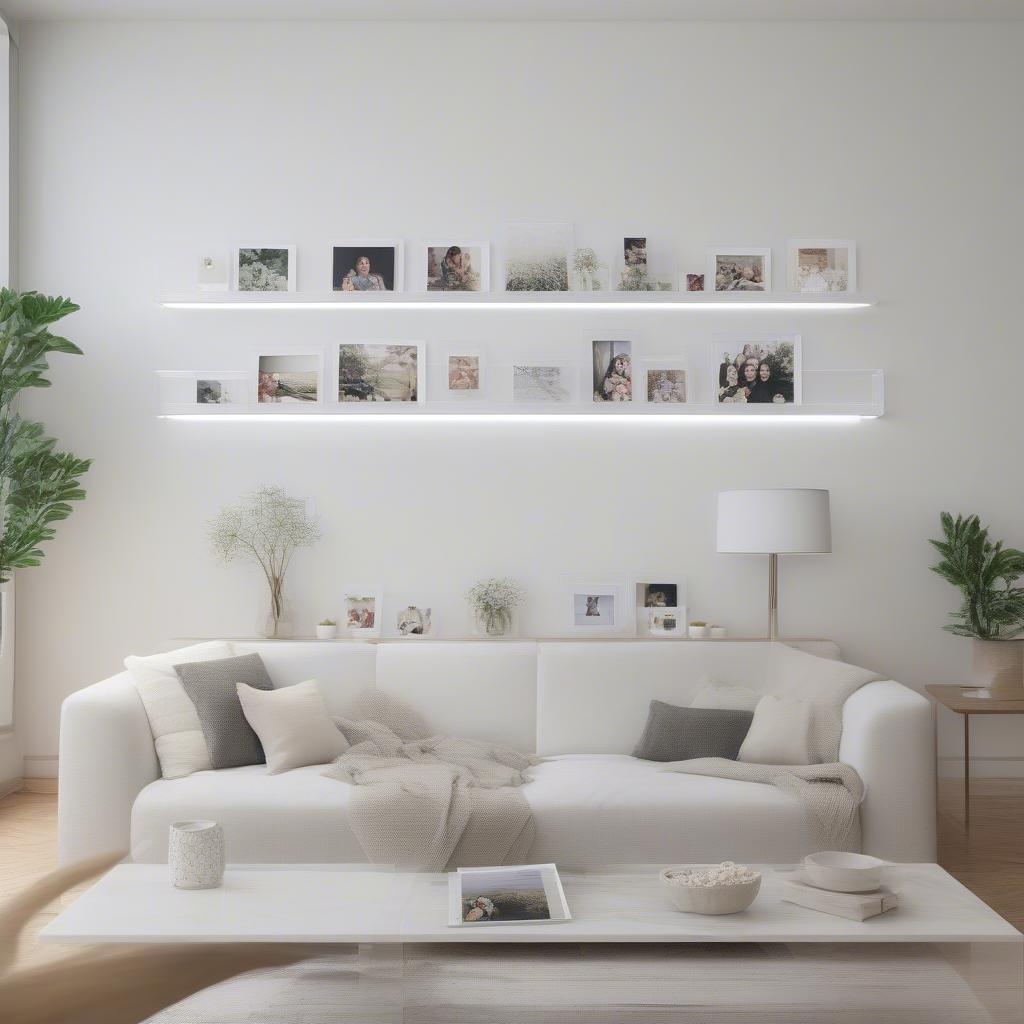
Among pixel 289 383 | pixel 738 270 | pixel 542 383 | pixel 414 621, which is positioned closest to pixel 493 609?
pixel 414 621

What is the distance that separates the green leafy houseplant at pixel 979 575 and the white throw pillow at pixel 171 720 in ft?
10.2

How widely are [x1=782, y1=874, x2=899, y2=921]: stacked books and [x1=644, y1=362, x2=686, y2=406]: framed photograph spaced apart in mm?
2595

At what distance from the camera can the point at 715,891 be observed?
2.11 metres

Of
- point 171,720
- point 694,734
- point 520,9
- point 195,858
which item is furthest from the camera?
point 520,9

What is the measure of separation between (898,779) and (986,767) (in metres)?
1.59

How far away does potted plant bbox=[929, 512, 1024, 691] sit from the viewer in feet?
13.4

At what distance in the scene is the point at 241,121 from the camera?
14.8ft

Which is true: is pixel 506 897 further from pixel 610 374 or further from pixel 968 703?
pixel 610 374

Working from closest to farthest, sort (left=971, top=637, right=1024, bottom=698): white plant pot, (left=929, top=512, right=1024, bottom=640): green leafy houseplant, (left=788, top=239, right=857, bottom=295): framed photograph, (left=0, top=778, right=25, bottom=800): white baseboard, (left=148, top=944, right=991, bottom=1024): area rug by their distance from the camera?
(left=148, top=944, right=991, bottom=1024): area rug < (left=971, top=637, right=1024, bottom=698): white plant pot < (left=929, top=512, right=1024, bottom=640): green leafy houseplant < (left=0, top=778, right=25, bottom=800): white baseboard < (left=788, top=239, right=857, bottom=295): framed photograph

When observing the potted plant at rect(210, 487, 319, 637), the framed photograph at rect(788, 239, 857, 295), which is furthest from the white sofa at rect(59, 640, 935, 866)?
the framed photograph at rect(788, 239, 857, 295)

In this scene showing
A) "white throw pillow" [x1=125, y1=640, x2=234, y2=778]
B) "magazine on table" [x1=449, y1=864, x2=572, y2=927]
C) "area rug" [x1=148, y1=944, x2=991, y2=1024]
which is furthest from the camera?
"white throw pillow" [x1=125, y1=640, x2=234, y2=778]

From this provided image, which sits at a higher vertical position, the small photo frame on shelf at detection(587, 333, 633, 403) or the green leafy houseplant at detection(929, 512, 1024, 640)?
the small photo frame on shelf at detection(587, 333, 633, 403)

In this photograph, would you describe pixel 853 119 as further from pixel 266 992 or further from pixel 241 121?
pixel 266 992

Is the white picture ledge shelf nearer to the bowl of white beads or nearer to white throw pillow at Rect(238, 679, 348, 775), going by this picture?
white throw pillow at Rect(238, 679, 348, 775)
